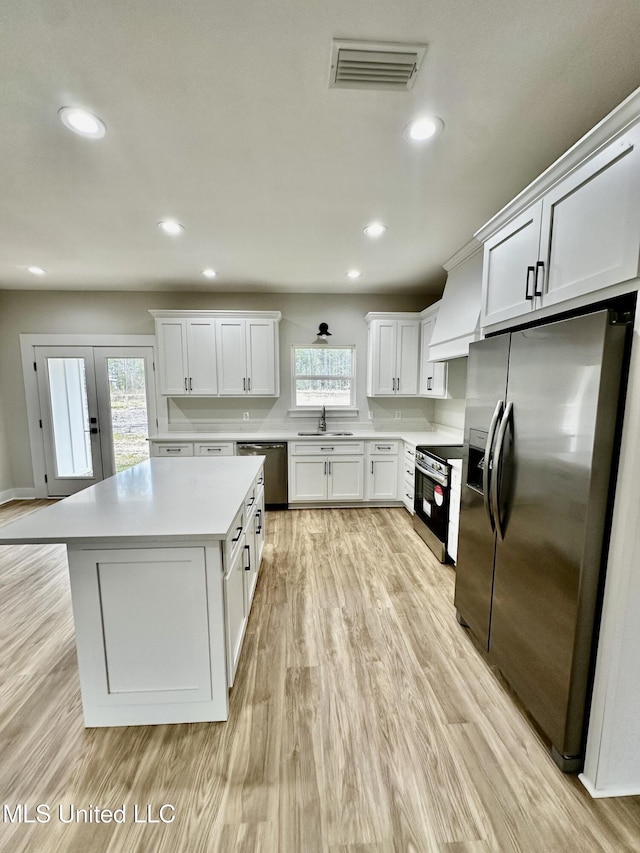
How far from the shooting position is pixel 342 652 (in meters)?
1.92

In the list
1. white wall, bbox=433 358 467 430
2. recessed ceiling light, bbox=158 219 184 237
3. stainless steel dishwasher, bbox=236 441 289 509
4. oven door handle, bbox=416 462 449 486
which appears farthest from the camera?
stainless steel dishwasher, bbox=236 441 289 509

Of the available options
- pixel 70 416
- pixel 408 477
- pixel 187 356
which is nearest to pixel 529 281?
pixel 408 477

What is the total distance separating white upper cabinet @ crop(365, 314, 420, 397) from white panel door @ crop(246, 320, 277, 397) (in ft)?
4.15

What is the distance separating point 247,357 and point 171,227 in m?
1.76

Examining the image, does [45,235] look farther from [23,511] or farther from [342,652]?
[342,652]

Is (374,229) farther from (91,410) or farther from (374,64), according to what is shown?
(91,410)

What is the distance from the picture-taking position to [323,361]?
4602mm

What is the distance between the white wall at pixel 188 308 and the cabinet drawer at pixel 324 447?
2.12 feet

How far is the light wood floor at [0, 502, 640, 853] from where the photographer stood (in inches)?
44.3

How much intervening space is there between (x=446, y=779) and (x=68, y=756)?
1.52m

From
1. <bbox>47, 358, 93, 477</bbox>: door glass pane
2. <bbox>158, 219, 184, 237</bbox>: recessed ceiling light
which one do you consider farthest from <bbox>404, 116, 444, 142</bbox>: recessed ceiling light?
<bbox>47, 358, 93, 477</bbox>: door glass pane

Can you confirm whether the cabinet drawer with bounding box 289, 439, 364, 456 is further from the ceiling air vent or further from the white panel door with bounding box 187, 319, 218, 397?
the ceiling air vent

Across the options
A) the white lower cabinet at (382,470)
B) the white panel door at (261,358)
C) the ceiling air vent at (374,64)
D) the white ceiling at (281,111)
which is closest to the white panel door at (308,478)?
the white lower cabinet at (382,470)

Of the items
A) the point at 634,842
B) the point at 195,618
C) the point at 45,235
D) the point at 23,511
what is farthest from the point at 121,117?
the point at 23,511
